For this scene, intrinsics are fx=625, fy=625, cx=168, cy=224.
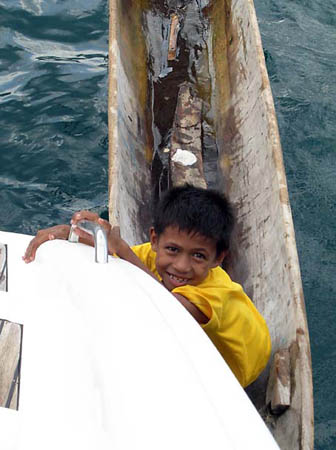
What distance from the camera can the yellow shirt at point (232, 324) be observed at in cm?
224

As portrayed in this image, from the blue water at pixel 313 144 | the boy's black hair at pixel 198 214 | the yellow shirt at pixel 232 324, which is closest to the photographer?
the yellow shirt at pixel 232 324

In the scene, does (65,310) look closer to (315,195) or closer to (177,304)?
(177,304)

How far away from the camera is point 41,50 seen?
5965 mm

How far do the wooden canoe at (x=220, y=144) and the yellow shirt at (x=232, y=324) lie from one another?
0.50 ft

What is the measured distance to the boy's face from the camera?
2379 mm

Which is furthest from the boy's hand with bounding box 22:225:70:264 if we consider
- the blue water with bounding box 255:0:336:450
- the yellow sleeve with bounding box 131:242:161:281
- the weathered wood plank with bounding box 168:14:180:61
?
the weathered wood plank with bounding box 168:14:180:61

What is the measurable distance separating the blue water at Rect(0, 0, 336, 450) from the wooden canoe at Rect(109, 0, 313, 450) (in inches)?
22.3

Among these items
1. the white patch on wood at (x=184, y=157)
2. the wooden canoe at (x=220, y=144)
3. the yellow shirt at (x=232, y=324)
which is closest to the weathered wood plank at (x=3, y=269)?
the yellow shirt at (x=232, y=324)

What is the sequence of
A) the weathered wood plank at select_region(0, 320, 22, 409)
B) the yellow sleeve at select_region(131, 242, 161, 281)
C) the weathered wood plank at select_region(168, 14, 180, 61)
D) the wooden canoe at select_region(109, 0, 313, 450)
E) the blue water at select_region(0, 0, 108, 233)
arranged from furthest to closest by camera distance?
the weathered wood plank at select_region(168, 14, 180, 61) → the blue water at select_region(0, 0, 108, 233) → the yellow sleeve at select_region(131, 242, 161, 281) → the wooden canoe at select_region(109, 0, 313, 450) → the weathered wood plank at select_region(0, 320, 22, 409)

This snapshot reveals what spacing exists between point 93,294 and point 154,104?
3289 mm

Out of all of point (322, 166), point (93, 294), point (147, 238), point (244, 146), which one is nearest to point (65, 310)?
point (93, 294)

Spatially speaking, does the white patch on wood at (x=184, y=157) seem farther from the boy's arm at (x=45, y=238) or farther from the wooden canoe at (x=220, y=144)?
the boy's arm at (x=45, y=238)

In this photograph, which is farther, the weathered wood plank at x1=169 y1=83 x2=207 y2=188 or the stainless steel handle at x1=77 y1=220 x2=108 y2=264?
the weathered wood plank at x1=169 y1=83 x2=207 y2=188

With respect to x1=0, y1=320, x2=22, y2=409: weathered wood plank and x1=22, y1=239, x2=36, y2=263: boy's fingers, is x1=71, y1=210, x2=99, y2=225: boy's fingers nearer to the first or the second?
x1=22, y1=239, x2=36, y2=263: boy's fingers
